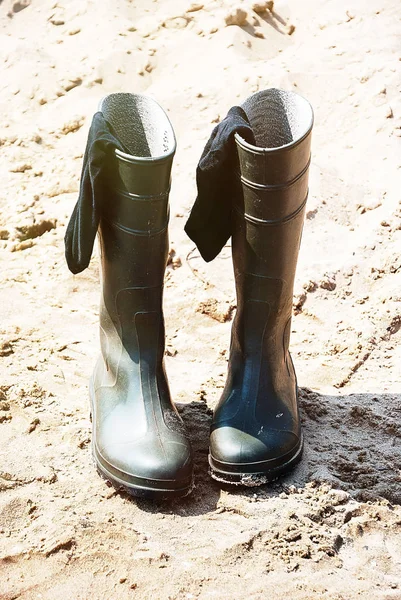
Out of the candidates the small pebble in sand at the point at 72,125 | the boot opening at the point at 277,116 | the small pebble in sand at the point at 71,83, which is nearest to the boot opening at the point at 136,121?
the boot opening at the point at 277,116

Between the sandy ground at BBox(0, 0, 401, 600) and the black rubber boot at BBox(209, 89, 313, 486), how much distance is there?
95mm

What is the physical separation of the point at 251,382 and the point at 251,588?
0.56 metres

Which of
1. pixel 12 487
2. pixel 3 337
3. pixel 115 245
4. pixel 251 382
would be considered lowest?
pixel 3 337

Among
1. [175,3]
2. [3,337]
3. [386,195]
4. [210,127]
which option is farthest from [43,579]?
[175,3]

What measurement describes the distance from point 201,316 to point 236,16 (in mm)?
2048

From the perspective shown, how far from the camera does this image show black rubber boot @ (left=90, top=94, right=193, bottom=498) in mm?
1849

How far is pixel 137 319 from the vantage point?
6.51 feet

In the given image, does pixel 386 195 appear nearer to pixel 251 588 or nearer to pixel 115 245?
pixel 115 245

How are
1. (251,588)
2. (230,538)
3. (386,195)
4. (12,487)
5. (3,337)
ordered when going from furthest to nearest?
(386,195) → (3,337) → (12,487) → (230,538) → (251,588)

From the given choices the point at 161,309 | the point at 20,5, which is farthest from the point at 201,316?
the point at 20,5

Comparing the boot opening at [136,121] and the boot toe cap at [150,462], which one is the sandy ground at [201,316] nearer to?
the boot toe cap at [150,462]

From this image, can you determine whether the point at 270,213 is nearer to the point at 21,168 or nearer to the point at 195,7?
the point at 21,168

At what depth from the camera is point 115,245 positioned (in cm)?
196

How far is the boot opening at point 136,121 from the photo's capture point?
204 centimetres
